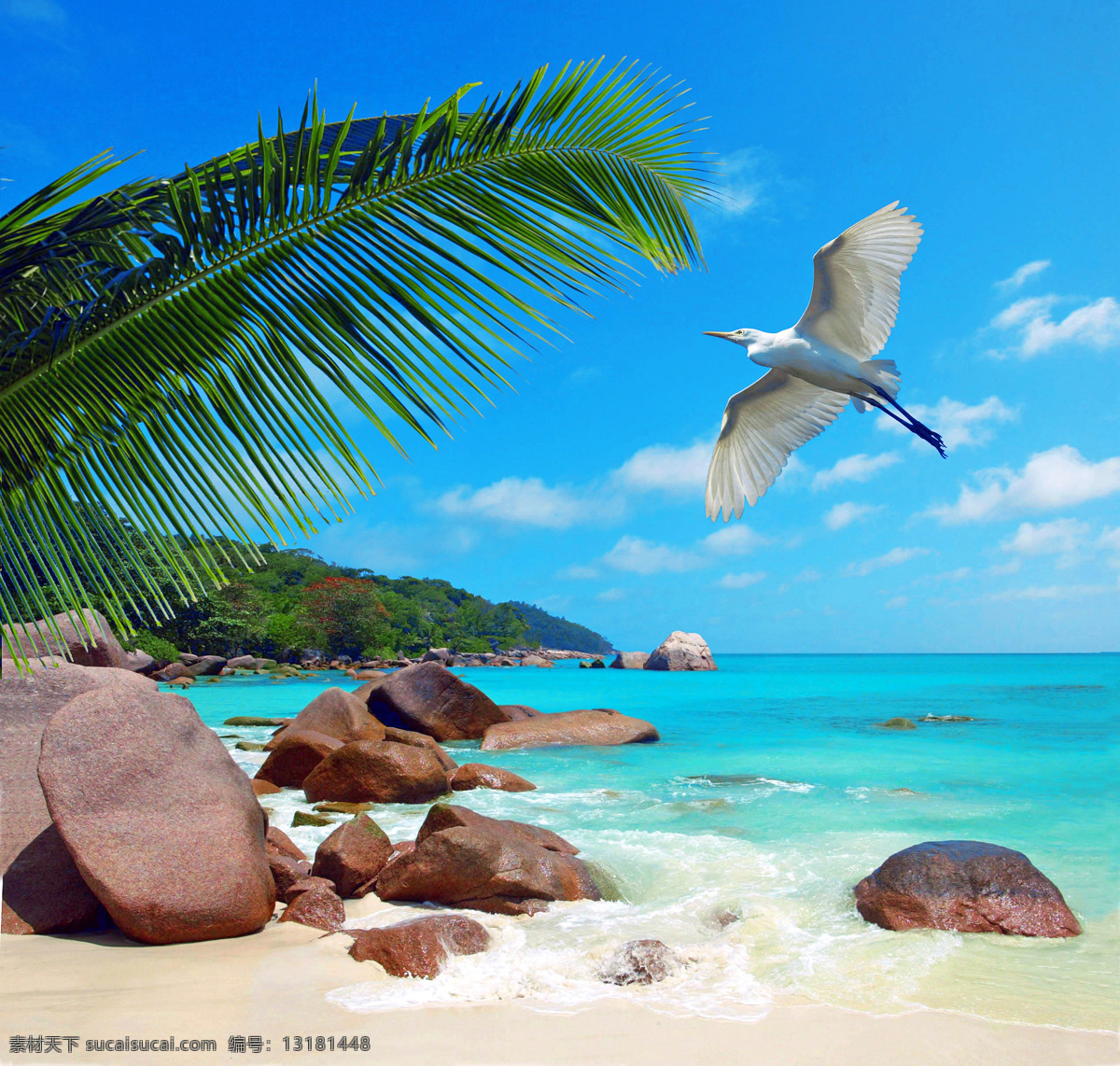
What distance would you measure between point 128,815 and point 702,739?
15923 millimetres

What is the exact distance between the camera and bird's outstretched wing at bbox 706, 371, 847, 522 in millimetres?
6516

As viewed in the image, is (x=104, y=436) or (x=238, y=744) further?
(x=238, y=744)

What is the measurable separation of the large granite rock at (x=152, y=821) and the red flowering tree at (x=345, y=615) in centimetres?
4897

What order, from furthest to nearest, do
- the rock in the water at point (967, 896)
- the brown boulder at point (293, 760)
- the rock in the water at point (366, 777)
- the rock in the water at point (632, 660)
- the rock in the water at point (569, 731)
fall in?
the rock in the water at point (632, 660)
the rock in the water at point (569, 731)
the brown boulder at point (293, 760)
the rock in the water at point (366, 777)
the rock in the water at point (967, 896)

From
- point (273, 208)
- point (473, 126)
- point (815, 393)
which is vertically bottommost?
point (273, 208)

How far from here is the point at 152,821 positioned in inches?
189

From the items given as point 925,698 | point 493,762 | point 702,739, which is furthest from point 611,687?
point 493,762

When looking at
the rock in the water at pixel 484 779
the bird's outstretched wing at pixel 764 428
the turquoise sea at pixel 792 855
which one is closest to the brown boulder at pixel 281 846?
the turquoise sea at pixel 792 855

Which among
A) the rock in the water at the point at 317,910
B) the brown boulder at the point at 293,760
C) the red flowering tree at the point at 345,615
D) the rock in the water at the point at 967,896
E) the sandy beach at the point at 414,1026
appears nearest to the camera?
the sandy beach at the point at 414,1026

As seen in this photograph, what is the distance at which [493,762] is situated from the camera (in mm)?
13758

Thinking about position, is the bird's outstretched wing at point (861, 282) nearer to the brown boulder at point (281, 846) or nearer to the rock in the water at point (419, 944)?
the rock in the water at point (419, 944)

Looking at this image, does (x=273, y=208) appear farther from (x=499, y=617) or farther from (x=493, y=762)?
A: (x=499, y=617)

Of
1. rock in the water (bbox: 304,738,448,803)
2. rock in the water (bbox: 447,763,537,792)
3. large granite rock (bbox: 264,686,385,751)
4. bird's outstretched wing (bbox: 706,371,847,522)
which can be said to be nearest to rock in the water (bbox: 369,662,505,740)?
large granite rock (bbox: 264,686,385,751)

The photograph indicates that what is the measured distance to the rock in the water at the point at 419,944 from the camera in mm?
4445
